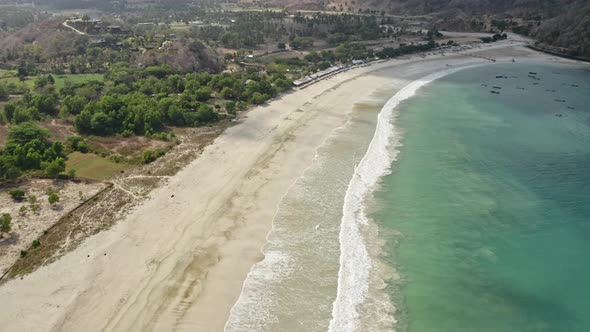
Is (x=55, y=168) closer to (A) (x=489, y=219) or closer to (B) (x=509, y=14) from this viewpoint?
(A) (x=489, y=219)

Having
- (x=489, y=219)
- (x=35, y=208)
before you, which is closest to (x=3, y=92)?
(x=35, y=208)

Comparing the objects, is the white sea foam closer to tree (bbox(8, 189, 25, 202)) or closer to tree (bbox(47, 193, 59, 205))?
tree (bbox(47, 193, 59, 205))

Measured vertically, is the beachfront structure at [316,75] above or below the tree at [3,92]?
above

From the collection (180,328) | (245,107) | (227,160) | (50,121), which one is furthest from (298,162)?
(50,121)

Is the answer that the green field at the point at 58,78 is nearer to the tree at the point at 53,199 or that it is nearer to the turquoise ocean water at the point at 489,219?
the tree at the point at 53,199

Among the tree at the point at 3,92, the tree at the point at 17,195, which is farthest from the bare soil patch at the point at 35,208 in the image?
the tree at the point at 3,92

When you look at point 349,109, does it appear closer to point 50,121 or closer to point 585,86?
point 50,121

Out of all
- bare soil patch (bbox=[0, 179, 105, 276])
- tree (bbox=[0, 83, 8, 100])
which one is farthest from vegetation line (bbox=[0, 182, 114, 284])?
tree (bbox=[0, 83, 8, 100])
